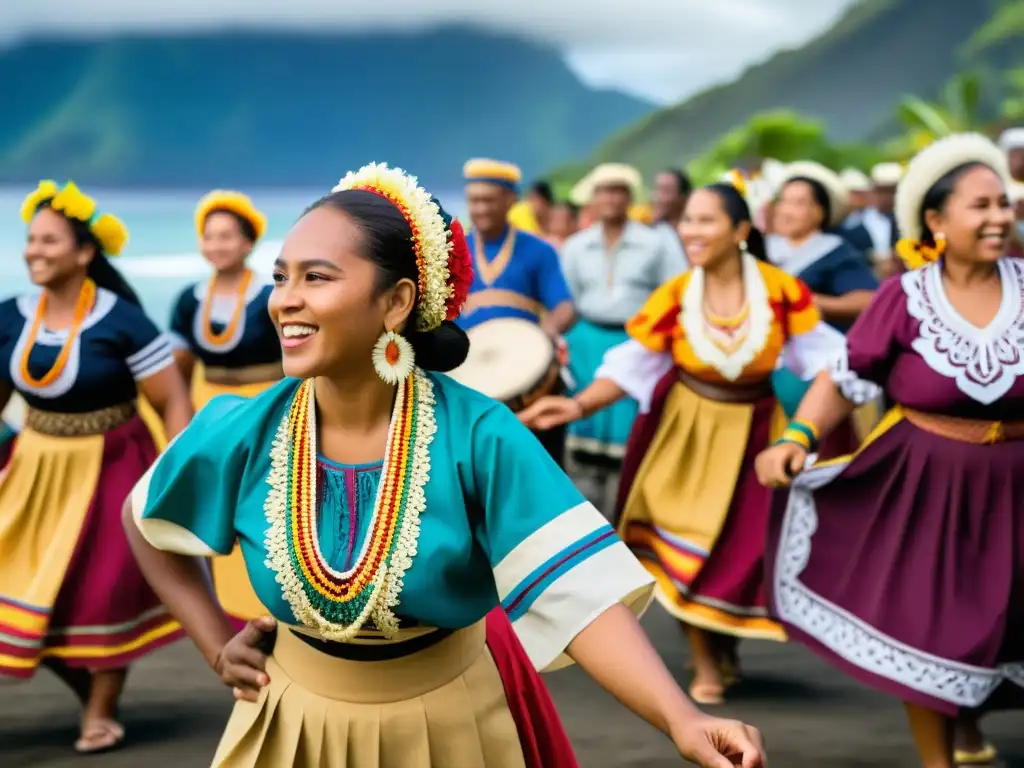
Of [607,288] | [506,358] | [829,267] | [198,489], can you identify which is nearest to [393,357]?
[198,489]

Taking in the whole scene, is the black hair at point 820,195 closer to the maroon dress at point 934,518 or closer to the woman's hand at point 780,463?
the maroon dress at point 934,518

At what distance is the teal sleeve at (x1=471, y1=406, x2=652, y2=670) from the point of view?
2.14 metres

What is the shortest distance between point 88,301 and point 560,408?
1.89 meters

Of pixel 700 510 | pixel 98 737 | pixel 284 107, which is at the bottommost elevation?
pixel 98 737

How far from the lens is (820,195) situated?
7.53 metres

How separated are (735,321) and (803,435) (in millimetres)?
A: 1100

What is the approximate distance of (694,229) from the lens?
538 centimetres

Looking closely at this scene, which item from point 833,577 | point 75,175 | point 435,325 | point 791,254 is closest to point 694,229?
point 833,577

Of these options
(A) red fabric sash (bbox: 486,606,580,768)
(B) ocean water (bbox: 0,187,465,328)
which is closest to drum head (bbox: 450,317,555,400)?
(A) red fabric sash (bbox: 486,606,580,768)

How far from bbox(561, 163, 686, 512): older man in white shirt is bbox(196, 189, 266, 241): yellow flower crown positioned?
2851 mm

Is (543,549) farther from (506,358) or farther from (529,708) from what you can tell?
(506,358)

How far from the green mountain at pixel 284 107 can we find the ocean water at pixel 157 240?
54.8 inches

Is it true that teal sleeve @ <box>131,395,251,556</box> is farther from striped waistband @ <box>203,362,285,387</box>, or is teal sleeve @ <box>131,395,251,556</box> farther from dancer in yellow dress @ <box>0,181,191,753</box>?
striped waistband @ <box>203,362,285,387</box>

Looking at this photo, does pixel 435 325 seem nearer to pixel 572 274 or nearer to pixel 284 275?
pixel 284 275
